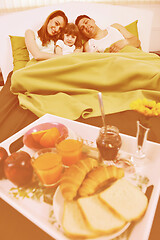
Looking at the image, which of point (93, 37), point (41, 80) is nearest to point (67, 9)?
point (93, 37)

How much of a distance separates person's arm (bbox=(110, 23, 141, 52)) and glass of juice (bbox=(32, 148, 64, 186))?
5.79ft

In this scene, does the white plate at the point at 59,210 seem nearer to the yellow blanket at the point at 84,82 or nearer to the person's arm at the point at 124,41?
the yellow blanket at the point at 84,82

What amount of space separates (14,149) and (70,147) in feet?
1.06

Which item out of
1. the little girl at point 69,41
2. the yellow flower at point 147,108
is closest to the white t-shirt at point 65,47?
the little girl at point 69,41

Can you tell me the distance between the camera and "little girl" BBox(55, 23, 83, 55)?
6.89ft

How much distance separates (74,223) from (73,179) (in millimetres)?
126

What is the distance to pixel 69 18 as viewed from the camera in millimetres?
2354

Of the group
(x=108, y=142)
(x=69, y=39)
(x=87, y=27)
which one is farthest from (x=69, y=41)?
→ (x=108, y=142)

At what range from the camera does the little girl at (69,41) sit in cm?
210

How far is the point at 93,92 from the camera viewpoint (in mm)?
1322

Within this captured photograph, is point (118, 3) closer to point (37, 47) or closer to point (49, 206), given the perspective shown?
point (37, 47)

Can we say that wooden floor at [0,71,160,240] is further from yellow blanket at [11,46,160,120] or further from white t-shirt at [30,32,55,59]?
white t-shirt at [30,32,55,59]

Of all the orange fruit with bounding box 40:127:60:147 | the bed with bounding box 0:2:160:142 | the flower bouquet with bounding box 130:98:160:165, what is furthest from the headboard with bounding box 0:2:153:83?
the flower bouquet with bounding box 130:98:160:165

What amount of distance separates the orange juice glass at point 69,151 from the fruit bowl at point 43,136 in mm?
81
